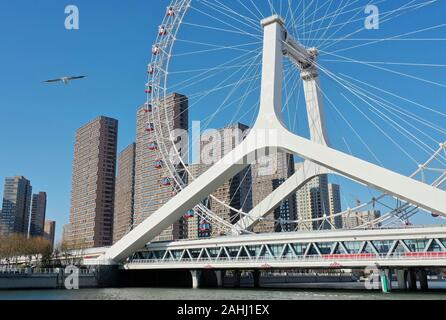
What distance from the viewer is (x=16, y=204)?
11450 cm

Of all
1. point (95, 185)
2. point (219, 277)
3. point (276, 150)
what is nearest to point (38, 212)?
point (95, 185)

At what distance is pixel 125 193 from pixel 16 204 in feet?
87.6

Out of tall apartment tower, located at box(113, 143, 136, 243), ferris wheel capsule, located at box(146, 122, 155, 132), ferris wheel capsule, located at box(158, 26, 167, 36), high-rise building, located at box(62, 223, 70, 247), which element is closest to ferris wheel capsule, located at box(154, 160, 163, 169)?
ferris wheel capsule, located at box(146, 122, 155, 132)

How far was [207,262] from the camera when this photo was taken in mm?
42000

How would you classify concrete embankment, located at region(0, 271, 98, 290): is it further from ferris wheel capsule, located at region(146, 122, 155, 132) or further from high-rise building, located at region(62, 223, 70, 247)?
high-rise building, located at region(62, 223, 70, 247)

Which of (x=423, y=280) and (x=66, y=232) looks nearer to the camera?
(x=423, y=280)

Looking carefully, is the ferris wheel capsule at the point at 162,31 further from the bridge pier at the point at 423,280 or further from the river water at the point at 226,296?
the bridge pier at the point at 423,280

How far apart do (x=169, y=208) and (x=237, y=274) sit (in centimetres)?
1528

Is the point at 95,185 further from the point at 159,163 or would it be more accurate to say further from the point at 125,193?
the point at 159,163

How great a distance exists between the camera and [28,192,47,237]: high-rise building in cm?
12179

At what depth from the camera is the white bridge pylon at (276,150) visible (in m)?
28.7

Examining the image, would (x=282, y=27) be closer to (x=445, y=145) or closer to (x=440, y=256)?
(x=445, y=145)

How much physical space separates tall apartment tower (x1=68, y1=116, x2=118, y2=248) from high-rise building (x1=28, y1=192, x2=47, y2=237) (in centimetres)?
1461
